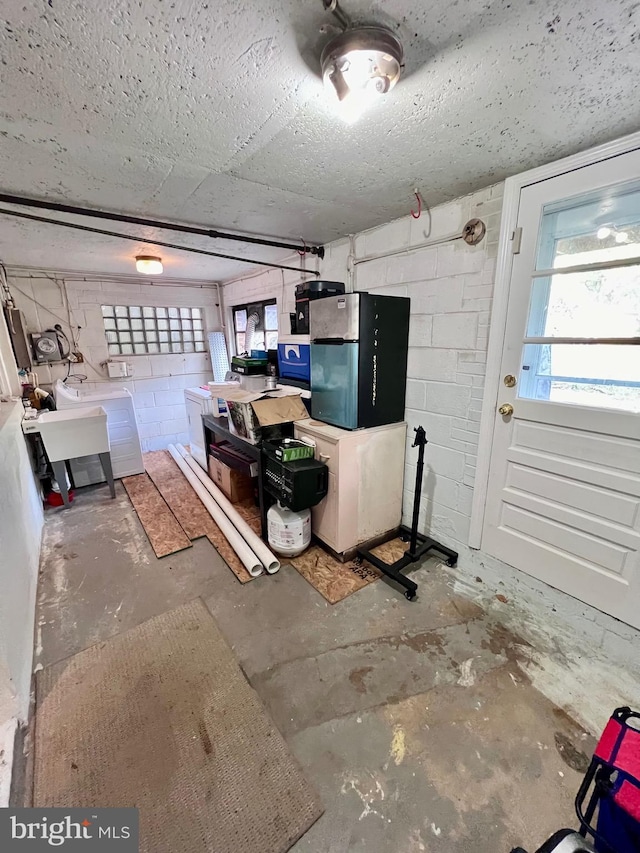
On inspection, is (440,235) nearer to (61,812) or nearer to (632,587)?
(632,587)

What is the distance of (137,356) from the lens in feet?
14.7

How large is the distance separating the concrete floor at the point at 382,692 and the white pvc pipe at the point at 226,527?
11 centimetres

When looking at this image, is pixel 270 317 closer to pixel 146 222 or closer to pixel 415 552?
pixel 146 222

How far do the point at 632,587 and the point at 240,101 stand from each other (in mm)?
2576

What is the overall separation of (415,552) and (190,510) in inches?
79.3

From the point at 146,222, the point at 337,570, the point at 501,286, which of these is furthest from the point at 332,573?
the point at 146,222

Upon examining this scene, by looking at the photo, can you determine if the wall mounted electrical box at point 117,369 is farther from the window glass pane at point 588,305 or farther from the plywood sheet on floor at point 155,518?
the window glass pane at point 588,305

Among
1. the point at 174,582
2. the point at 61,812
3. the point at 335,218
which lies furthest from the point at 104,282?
the point at 61,812

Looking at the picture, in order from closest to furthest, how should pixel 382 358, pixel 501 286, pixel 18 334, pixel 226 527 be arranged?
pixel 501 286 → pixel 382 358 → pixel 226 527 → pixel 18 334

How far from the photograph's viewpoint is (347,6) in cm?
81

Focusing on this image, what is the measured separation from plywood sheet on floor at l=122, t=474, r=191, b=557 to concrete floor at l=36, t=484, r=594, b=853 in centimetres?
14

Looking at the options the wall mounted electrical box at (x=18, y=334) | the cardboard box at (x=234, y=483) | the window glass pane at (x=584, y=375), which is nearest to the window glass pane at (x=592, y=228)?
the window glass pane at (x=584, y=375)

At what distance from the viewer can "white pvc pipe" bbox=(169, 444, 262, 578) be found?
225 cm

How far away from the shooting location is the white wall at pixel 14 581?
1.28 metres
